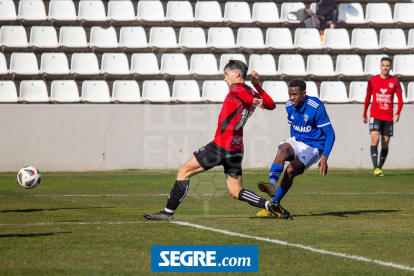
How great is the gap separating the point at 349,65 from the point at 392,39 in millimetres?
1866

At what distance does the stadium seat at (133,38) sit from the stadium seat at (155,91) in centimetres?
157

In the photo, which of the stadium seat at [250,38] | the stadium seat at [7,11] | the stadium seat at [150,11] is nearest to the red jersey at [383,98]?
the stadium seat at [250,38]

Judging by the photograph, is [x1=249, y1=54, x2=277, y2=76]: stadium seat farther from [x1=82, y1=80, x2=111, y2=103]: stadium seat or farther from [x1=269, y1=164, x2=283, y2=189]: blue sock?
[x1=269, y1=164, x2=283, y2=189]: blue sock

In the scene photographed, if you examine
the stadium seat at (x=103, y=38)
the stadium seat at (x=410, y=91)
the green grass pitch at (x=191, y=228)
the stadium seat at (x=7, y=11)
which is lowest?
the green grass pitch at (x=191, y=228)

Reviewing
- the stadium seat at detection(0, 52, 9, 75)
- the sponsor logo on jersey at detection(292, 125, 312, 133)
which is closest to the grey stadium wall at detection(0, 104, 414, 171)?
the stadium seat at detection(0, 52, 9, 75)

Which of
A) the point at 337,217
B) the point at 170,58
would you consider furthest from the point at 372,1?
the point at 337,217

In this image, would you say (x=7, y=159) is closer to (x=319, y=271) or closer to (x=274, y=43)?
(x=274, y=43)

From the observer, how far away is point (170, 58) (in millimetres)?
16938

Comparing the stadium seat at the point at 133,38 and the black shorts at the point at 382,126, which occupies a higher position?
the stadium seat at the point at 133,38

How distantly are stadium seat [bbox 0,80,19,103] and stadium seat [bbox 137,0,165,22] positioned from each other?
14.5 feet

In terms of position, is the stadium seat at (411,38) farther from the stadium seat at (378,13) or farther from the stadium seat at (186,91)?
the stadium seat at (186,91)

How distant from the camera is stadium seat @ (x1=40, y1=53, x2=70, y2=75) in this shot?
54.5 ft

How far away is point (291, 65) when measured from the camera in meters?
17.2

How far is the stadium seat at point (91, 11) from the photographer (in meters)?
17.8
